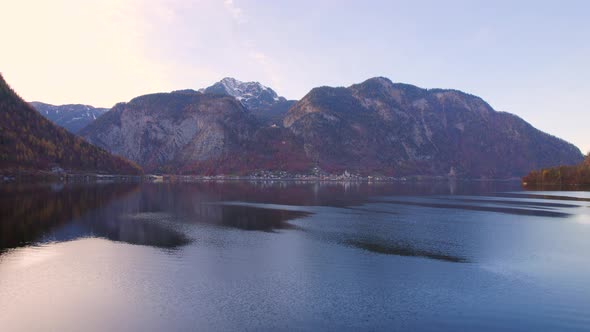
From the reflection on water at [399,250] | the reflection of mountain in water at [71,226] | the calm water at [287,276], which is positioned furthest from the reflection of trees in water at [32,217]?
the reflection on water at [399,250]

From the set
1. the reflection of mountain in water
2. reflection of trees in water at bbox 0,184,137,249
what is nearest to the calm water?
the reflection of mountain in water

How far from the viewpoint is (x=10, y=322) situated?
2431 centimetres

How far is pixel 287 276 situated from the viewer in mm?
35781

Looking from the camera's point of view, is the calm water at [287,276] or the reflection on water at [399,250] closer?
the calm water at [287,276]

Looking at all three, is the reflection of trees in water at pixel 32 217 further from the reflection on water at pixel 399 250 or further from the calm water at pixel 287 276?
the reflection on water at pixel 399 250

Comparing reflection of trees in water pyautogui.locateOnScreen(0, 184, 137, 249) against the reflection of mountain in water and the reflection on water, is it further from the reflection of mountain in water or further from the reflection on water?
the reflection on water

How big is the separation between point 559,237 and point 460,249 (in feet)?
66.8

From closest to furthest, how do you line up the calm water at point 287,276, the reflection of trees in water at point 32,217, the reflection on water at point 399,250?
the calm water at point 287,276, the reflection on water at point 399,250, the reflection of trees in water at point 32,217

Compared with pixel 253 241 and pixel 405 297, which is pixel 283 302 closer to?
pixel 405 297

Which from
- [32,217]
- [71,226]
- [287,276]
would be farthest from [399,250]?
[32,217]

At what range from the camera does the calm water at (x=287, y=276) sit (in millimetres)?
25812

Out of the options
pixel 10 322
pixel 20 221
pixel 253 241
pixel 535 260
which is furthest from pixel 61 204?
pixel 535 260

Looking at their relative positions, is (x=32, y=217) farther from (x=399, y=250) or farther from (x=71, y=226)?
(x=399, y=250)

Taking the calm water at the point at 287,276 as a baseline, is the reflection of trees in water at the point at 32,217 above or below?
above
